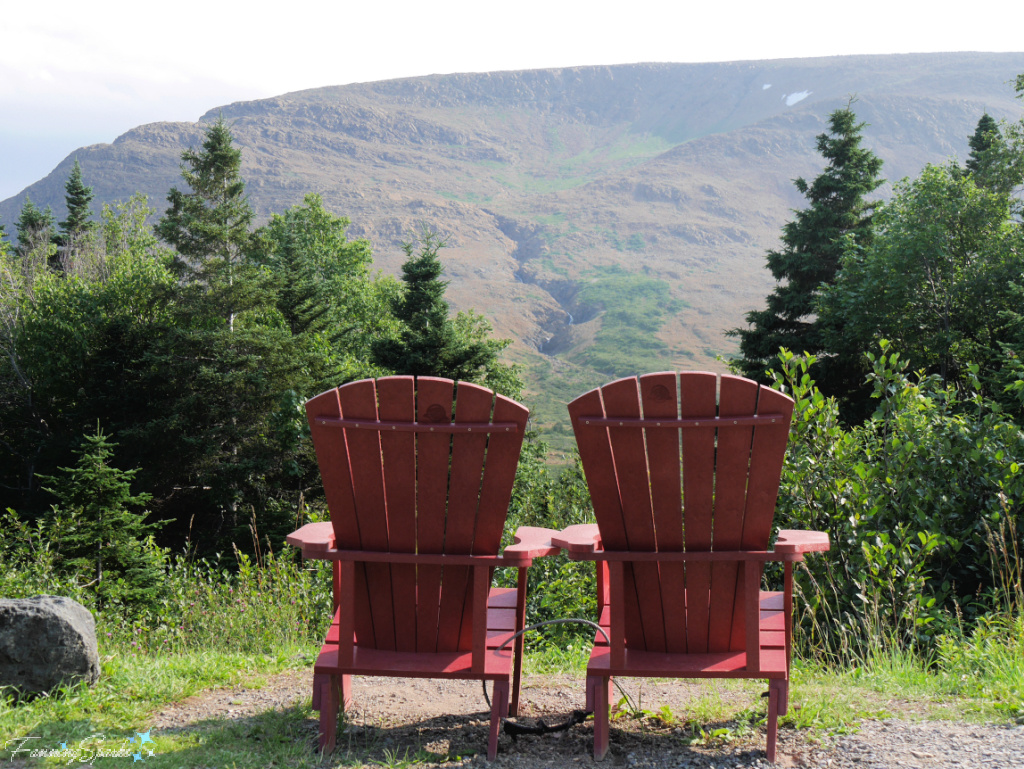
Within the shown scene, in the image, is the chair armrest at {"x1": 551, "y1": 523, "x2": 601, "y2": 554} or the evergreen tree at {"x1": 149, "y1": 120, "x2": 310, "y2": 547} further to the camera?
the evergreen tree at {"x1": 149, "y1": 120, "x2": 310, "y2": 547}

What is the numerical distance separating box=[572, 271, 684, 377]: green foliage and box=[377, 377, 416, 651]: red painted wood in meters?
101

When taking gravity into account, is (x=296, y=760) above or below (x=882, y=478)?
below

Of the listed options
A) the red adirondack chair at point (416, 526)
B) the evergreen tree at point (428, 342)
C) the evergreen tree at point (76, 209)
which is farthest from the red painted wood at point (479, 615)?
the evergreen tree at point (76, 209)

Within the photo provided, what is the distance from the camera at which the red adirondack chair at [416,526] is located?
2.20 m

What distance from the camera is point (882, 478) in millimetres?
4090

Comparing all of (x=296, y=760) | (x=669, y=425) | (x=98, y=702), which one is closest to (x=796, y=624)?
(x=669, y=425)

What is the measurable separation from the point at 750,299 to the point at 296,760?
469 ft

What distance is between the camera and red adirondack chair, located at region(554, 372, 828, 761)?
2.13 m

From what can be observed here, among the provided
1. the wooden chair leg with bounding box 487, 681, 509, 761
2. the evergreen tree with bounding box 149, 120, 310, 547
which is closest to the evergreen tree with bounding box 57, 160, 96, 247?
the evergreen tree with bounding box 149, 120, 310, 547

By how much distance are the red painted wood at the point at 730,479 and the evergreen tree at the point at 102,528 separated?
8001mm

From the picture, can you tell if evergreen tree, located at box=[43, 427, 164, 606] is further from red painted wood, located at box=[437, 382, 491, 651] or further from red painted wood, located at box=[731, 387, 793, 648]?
red painted wood, located at box=[731, 387, 793, 648]

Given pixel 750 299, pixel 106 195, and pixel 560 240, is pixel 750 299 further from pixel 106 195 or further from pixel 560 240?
pixel 106 195

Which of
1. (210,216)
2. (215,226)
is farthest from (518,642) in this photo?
(210,216)

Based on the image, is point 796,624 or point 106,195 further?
point 106,195
